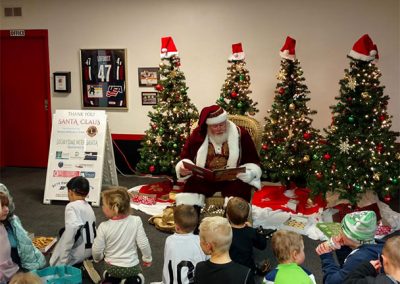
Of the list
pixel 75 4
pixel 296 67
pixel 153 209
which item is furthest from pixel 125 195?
pixel 75 4

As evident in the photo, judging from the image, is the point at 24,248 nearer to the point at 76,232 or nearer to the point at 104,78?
the point at 76,232

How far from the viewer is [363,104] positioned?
205 inches

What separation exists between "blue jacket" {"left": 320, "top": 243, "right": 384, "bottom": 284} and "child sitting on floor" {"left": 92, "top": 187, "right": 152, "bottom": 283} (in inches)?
53.4

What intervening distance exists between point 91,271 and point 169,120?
9.29 feet

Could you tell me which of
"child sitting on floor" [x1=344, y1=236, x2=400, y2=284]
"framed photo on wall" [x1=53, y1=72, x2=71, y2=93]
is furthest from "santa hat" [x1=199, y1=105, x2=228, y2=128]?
"framed photo on wall" [x1=53, y1=72, x2=71, y2=93]

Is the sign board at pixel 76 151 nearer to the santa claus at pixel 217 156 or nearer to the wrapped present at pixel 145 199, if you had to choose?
the wrapped present at pixel 145 199

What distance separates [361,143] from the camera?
203 inches

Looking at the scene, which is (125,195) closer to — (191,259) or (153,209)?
(191,259)

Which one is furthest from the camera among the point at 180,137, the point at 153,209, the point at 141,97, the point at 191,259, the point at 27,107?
the point at 27,107

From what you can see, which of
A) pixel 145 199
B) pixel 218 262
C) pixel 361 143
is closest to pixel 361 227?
pixel 218 262

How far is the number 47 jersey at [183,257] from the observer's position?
3051 mm

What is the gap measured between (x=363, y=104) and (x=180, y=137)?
2.42m

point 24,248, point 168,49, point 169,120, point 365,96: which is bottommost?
point 24,248

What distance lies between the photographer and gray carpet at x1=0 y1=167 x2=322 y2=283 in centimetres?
450
